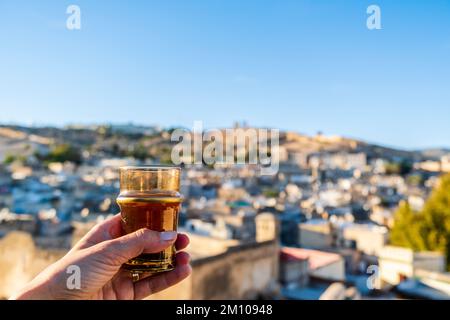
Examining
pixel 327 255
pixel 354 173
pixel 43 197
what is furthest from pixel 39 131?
pixel 327 255

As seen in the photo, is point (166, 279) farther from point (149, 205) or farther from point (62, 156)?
point (62, 156)


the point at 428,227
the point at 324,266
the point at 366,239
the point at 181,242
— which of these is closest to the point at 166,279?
the point at 181,242

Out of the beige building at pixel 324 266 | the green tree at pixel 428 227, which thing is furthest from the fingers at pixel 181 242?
the green tree at pixel 428 227

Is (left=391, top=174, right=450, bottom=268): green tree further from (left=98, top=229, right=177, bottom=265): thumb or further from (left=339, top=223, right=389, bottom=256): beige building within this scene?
(left=98, top=229, right=177, bottom=265): thumb

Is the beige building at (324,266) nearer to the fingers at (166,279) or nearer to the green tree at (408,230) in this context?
the green tree at (408,230)

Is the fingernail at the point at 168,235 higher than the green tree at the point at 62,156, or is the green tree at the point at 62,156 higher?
the fingernail at the point at 168,235

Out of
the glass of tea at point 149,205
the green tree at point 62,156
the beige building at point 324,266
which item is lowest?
the beige building at point 324,266

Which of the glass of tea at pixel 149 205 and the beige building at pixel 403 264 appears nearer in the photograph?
the glass of tea at pixel 149 205
